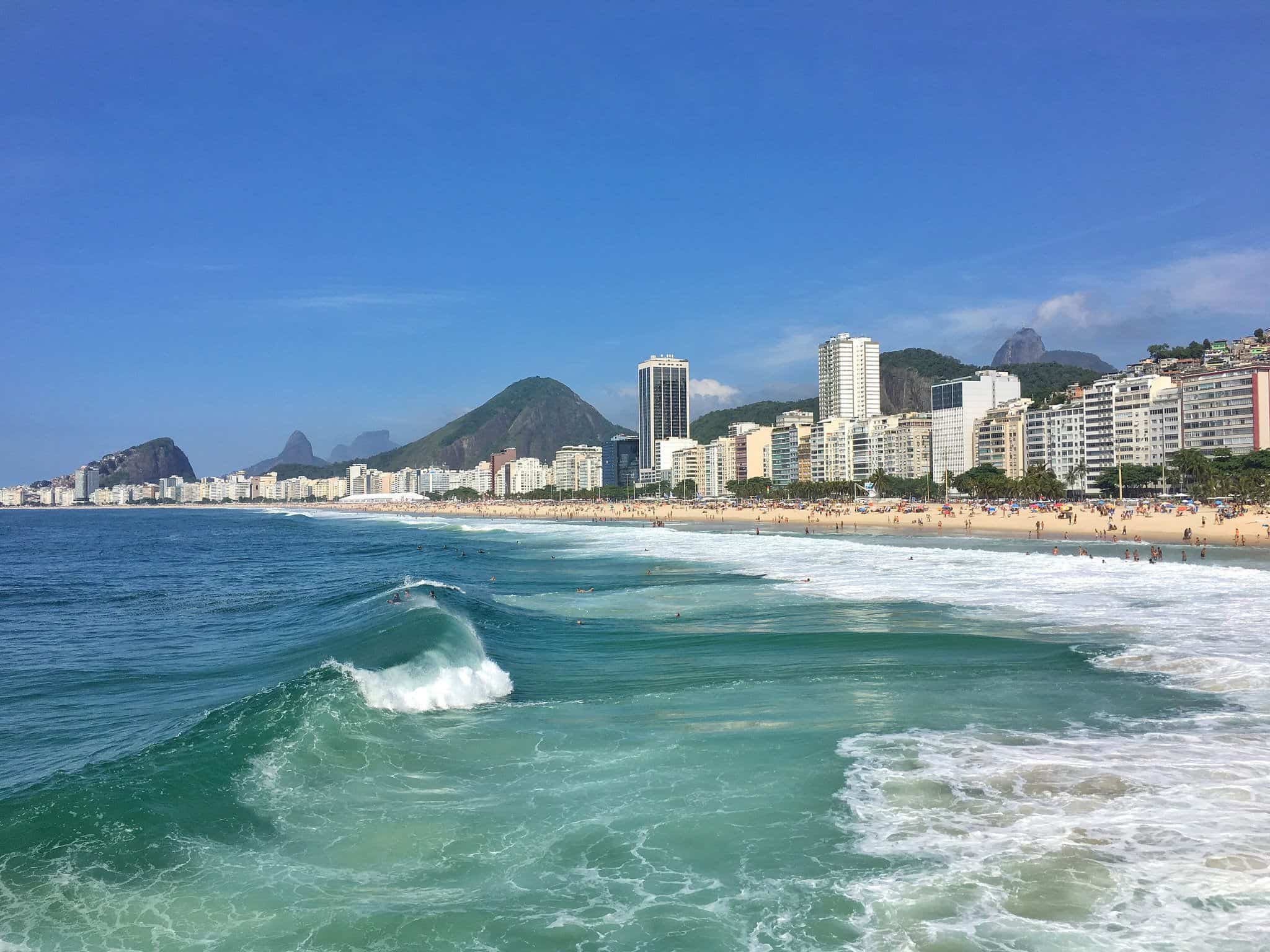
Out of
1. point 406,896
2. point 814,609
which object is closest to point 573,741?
point 406,896

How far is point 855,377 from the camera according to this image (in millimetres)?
176625

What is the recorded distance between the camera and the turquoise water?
6.43 meters

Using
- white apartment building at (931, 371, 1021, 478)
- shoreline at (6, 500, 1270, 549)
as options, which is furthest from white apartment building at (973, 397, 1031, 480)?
shoreline at (6, 500, 1270, 549)

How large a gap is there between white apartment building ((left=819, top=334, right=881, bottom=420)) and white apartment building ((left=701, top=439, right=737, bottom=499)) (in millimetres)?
20027

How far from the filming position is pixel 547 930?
6.29 metres

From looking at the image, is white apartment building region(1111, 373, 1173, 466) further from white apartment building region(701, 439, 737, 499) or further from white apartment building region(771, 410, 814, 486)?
white apartment building region(701, 439, 737, 499)

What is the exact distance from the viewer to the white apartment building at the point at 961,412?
427 ft

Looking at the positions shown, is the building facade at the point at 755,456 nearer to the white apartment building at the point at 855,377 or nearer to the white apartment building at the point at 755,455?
the white apartment building at the point at 755,455

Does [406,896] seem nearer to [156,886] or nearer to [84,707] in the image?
[156,886]

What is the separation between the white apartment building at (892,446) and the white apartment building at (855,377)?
26004 millimetres

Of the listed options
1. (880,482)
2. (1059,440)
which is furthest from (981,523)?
(880,482)

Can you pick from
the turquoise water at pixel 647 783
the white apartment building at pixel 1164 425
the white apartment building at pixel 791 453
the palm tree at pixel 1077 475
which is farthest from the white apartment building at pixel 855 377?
the turquoise water at pixel 647 783

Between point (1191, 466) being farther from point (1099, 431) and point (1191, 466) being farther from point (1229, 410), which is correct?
point (1099, 431)

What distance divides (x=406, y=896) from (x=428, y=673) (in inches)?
289
